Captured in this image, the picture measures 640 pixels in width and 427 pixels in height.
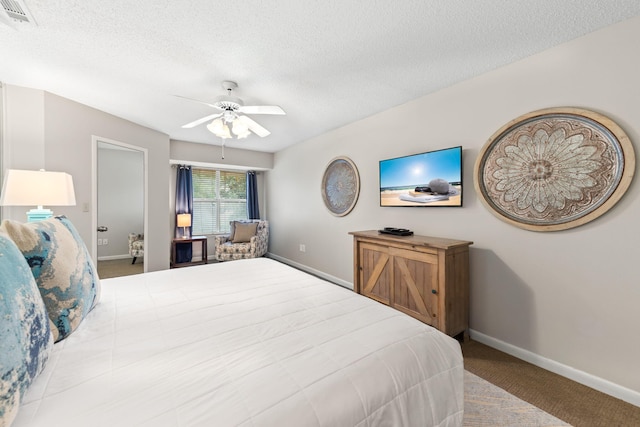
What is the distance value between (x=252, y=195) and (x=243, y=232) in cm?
117

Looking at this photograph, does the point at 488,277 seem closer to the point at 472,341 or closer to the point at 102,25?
the point at 472,341

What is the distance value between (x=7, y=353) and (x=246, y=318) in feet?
2.55

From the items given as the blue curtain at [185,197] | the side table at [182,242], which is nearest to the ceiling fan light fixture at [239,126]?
the side table at [182,242]

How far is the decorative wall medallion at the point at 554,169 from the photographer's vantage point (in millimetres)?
1650

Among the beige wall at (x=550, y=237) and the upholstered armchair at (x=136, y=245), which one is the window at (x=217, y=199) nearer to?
the upholstered armchair at (x=136, y=245)

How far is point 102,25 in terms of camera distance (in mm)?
1679

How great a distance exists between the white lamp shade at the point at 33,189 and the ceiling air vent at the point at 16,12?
124 centimetres

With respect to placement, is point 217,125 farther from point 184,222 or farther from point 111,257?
point 111,257

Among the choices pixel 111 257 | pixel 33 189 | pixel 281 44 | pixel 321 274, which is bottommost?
pixel 321 274

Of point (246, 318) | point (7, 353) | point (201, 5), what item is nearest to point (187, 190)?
point (201, 5)

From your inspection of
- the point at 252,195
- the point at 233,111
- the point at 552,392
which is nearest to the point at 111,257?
the point at 252,195

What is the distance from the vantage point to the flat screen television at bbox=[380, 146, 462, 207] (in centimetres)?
243

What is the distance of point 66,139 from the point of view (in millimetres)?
3021

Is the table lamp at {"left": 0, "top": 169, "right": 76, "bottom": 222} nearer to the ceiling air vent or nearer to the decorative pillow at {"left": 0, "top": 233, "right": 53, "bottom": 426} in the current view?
the ceiling air vent
